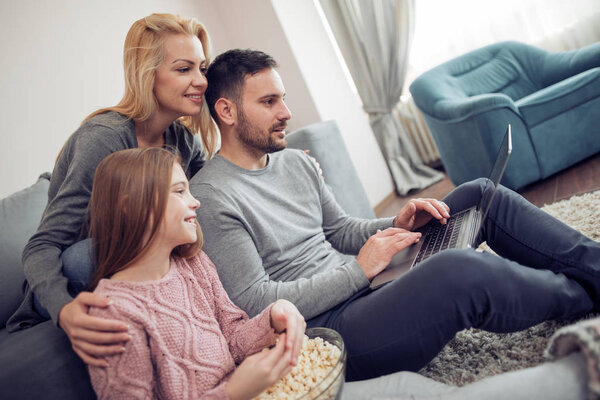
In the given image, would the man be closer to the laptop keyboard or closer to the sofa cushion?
the laptop keyboard

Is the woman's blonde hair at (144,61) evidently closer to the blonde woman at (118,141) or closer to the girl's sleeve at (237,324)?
the blonde woman at (118,141)

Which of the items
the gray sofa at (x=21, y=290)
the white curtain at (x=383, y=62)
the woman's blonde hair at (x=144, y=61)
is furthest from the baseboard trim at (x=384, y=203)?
the woman's blonde hair at (x=144, y=61)

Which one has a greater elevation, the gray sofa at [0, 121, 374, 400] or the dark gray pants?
the gray sofa at [0, 121, 374, 400]

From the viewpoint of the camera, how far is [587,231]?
1577 mm

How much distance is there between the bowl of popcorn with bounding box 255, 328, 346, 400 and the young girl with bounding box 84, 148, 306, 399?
5 centimetres

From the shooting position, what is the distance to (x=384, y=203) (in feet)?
11.6

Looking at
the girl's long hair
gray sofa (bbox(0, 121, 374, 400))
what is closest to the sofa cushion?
gray sofa (bbox(0, 121, 374, 400))

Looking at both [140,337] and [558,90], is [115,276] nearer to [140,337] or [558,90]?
[140,337]

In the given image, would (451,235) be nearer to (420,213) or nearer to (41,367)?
(420,213)

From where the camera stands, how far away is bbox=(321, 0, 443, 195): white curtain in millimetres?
3523

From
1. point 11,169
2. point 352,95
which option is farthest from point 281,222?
point 352,95

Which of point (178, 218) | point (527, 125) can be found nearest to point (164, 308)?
point (178, 218)

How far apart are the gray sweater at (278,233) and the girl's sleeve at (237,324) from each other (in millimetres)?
66

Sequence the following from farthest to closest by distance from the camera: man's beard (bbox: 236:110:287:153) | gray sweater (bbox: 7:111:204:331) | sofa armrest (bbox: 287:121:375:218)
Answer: sofa armrest (bbox: 287:121:375:218) < man's beard (bbox: 236:110:287:153) < gray sweater (bbox: 7:111:204:331)
